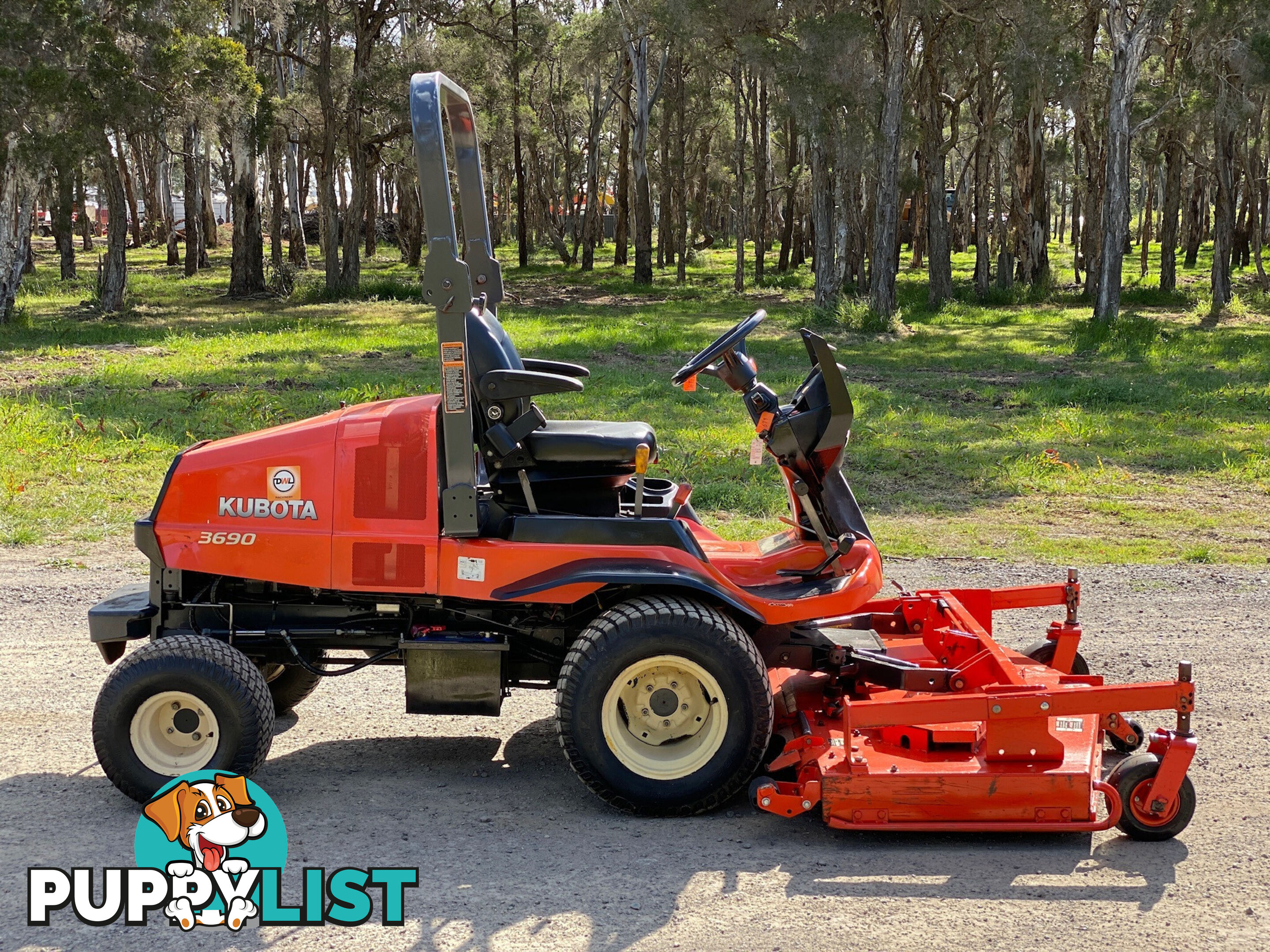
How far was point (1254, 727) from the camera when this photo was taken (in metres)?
5.64

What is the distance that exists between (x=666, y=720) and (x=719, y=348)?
5.14 feet

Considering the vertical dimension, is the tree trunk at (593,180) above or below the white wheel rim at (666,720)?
above

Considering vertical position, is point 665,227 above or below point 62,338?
above

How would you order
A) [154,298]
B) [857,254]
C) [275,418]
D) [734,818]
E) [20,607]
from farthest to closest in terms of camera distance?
[857,254], [154,298], [275,418], [20,607], [734,818]

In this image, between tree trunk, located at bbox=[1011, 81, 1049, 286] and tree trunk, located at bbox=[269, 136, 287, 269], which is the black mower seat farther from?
tree trunk, located at bbox=[1011, 81, 1049, 286]

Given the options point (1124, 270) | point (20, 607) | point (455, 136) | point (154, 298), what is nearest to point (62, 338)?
point (154, 298)

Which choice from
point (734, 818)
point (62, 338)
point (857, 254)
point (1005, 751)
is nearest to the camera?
point (1005, 751)

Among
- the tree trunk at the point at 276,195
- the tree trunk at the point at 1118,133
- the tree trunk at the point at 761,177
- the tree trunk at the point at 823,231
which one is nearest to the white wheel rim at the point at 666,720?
the tree trunk at the point at 1118,133

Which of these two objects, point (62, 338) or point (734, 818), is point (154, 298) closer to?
point (62, 338)

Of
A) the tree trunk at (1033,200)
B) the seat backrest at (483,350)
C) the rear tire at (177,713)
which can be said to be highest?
the tree trunk at (1033,200)

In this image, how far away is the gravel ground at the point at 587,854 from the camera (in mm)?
3840

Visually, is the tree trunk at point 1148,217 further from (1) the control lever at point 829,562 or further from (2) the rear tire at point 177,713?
(2) the rear tire at point 177,713

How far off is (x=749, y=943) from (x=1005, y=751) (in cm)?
126

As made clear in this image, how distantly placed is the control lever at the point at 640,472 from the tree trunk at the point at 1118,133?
70.2 feet
